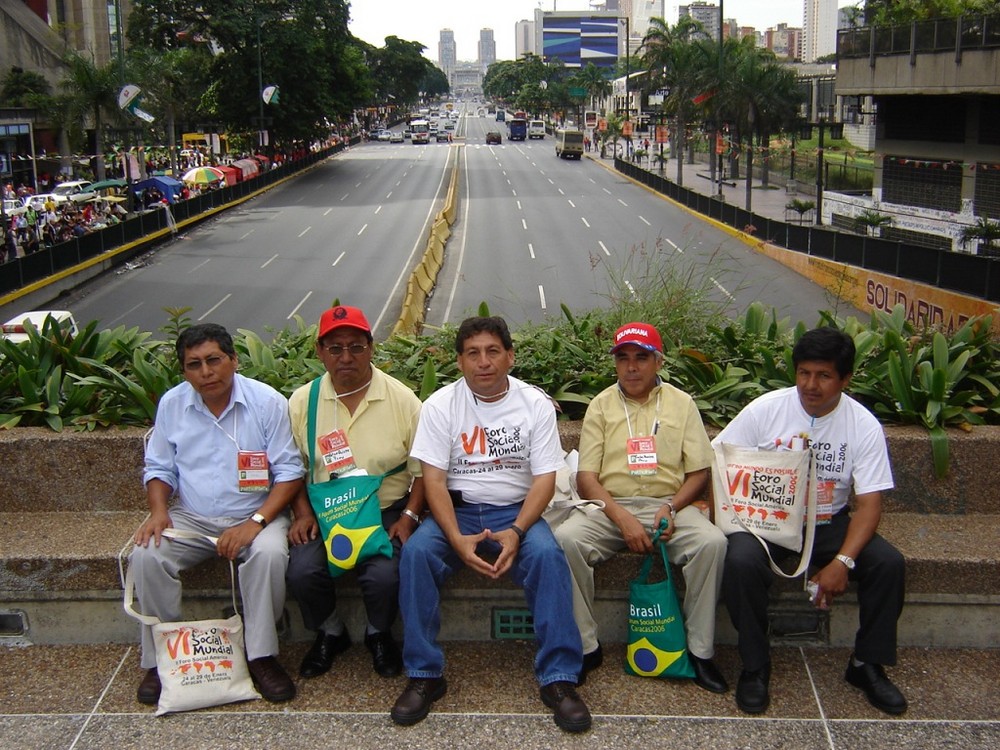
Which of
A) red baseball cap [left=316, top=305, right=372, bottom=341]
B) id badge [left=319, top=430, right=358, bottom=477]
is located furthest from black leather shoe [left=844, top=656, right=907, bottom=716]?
red baseball cap [left=316, top=305, right=372, bottom=341]

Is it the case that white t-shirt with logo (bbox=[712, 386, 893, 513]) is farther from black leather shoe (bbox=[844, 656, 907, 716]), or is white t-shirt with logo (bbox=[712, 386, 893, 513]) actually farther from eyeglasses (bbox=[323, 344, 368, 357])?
eyeglasses (bbox=[323, 344, 368, 357])

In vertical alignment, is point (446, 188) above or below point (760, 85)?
below

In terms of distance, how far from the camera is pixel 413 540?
448 centimetres

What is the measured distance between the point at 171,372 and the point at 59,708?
2.01 m

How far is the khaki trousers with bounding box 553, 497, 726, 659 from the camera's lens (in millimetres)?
4422

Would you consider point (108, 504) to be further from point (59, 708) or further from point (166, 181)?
point (166, 181)

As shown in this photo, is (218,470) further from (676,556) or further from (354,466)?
(676,556)

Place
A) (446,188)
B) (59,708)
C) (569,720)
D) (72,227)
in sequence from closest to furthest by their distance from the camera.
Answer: (569,720), (59,708), (72,227), (446,188)

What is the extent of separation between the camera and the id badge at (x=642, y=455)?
186 inches

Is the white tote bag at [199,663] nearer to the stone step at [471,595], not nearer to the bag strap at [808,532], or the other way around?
the stone step at [471,595]

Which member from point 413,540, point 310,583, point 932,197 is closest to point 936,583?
point 413,540

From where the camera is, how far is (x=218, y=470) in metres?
4.75

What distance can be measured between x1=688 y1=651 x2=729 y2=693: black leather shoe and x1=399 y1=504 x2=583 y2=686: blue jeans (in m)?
0.51

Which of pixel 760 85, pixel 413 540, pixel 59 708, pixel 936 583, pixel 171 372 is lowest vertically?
pixel 59 708
